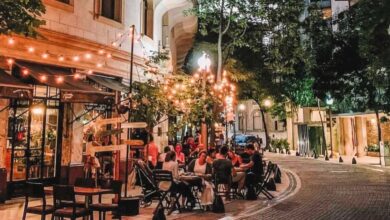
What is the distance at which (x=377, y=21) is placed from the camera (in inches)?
416

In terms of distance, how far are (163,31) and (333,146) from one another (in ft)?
69.4

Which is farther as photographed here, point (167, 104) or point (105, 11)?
point (105, 11)

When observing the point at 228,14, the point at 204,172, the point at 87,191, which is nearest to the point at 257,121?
the point at 228,14

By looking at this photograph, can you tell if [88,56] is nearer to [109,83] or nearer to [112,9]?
[109,83]

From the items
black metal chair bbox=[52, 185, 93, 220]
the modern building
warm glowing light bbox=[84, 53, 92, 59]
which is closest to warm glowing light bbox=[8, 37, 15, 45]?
the modern building

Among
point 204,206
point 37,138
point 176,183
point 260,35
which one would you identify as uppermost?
point 260,35

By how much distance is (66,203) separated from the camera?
21.9 feet

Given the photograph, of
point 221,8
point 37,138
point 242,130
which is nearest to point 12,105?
point 37,138

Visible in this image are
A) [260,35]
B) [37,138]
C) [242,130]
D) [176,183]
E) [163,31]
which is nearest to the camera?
[176,183]

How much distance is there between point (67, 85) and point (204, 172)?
15.6 feet

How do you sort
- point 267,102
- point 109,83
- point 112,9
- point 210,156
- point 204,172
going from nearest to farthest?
1. point 204,172
2. point 210,156
3. point 109,83
4. point 112,9
5. point 267,102

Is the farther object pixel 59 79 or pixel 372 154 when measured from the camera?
pixel 372 154

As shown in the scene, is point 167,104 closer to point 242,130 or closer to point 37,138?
point 37,138

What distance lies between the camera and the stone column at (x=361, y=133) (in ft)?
102
